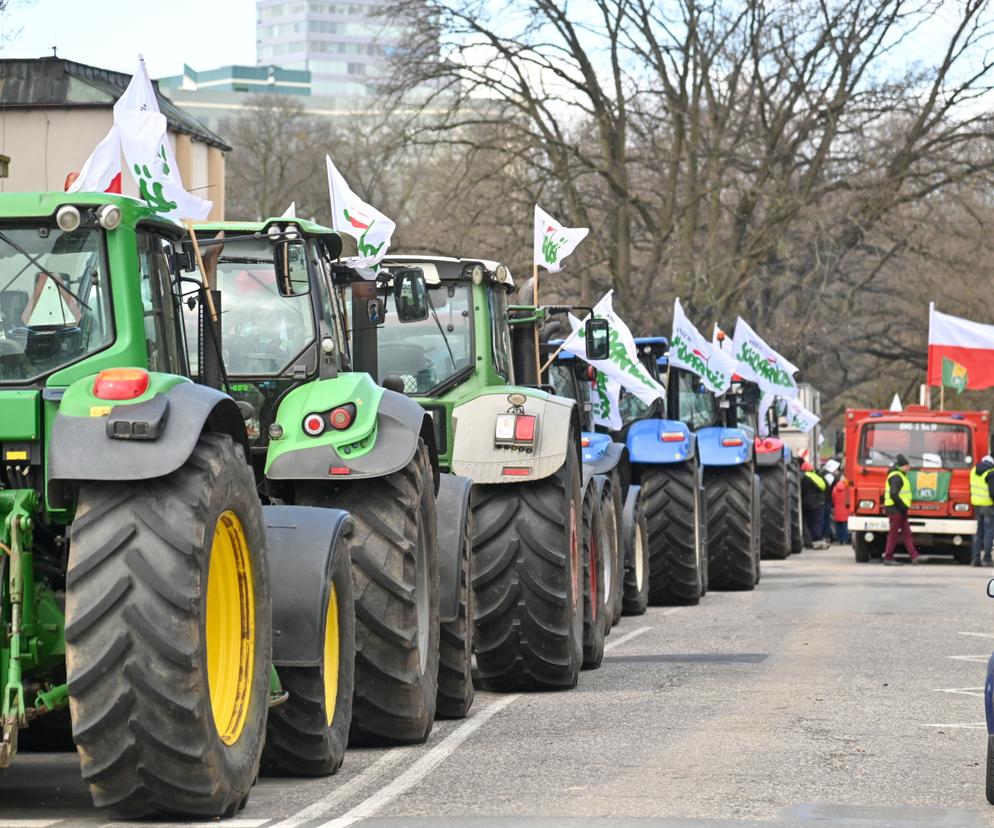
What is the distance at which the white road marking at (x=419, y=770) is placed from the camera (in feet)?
24.5

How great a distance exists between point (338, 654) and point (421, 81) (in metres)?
32.0

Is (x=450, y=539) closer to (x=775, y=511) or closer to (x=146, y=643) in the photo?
(x=146, y=643)

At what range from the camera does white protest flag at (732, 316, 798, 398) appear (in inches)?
1208

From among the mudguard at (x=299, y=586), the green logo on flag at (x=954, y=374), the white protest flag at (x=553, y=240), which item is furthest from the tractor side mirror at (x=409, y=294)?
the green logo on flag at (x=954, y=374)

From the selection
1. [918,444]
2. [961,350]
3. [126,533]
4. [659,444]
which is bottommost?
[126,533]

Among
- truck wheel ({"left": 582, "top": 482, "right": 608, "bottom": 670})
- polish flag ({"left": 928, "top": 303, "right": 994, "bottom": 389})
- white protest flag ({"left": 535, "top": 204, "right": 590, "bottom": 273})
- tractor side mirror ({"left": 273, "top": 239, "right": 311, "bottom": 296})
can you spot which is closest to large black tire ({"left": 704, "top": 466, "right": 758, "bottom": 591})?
white protest flag ({"left": 535, "top": 204, "right": 590, "bottom": 273})

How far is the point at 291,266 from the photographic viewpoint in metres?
9.87

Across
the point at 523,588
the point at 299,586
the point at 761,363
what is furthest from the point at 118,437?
the point at 761,363

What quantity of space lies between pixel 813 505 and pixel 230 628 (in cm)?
3348

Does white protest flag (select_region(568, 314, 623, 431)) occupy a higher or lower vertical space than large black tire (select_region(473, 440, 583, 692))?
higher

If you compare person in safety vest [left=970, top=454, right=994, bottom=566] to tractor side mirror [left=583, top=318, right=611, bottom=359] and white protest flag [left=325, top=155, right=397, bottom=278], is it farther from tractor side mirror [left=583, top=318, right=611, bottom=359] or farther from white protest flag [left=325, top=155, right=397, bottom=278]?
white protest flag [left=325, top=155, right=397, bottom=278]

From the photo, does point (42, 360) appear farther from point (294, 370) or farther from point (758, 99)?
point (758, 99)

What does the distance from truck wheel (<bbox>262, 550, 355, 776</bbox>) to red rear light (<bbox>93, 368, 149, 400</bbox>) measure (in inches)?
68.7

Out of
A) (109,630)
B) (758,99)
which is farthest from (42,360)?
(758,99)
